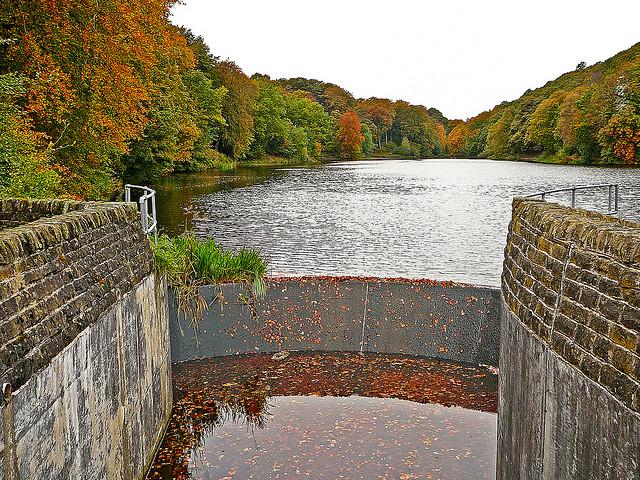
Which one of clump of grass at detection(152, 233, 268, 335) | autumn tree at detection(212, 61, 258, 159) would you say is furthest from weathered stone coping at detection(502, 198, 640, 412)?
autumn tree at detection(212, 61, 258, 159)

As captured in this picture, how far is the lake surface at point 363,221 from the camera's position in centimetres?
1848

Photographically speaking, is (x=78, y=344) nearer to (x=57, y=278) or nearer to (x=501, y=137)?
(x=57, y=278)

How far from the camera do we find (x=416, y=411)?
9.25m

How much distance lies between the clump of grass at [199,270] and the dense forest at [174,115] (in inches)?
129

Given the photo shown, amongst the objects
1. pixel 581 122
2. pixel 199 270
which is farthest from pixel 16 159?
pixel 581 122

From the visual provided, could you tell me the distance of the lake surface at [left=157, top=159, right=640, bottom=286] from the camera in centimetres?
1848

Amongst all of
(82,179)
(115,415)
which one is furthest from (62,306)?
(82,179)

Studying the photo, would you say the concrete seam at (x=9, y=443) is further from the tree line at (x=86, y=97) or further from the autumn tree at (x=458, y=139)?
the autumn tree at (x=458, y=139)

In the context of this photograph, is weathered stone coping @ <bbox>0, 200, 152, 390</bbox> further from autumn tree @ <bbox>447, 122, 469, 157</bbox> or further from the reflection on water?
autumn tree @ <bbox>447, 122, 469, 157</bbox>

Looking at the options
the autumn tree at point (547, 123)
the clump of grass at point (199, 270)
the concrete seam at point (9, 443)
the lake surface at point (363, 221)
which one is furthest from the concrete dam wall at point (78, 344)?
the autumn tree at point (547, 123)

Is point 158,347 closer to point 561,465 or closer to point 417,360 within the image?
point 417,360

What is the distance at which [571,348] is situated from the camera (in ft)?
14.9

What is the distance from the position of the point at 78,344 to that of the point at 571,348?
3384 mm

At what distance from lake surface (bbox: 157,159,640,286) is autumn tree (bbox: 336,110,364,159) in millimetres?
71021
